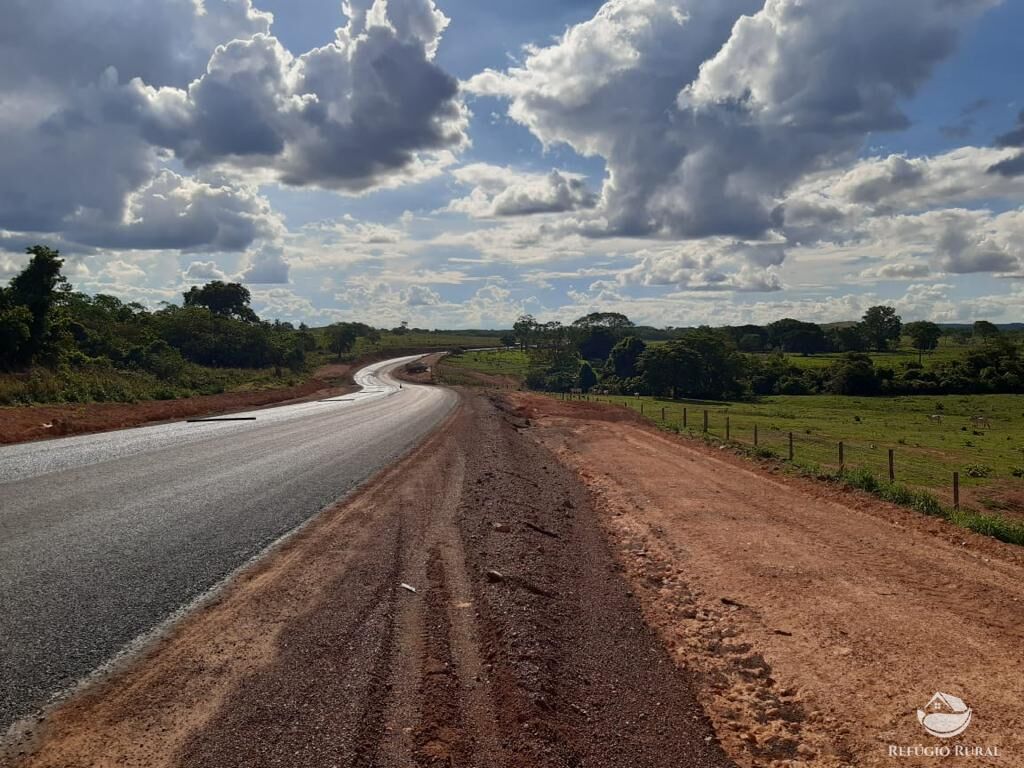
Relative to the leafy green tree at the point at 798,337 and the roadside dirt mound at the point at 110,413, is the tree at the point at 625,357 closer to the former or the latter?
the roadside dirt mound at the point at 110,413

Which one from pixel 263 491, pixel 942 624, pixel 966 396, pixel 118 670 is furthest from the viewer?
pixel 966 396

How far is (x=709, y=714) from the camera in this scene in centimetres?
642

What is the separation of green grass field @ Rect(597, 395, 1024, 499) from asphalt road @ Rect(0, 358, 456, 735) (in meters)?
17.8

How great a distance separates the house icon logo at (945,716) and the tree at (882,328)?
156 metres

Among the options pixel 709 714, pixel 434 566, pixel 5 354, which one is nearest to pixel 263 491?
pixel 434 566

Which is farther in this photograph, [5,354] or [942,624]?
[5,354]

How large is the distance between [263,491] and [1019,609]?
12855 mm

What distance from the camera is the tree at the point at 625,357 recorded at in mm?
97581

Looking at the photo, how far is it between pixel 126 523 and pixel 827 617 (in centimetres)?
1042

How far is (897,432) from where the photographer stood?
44.8 meters

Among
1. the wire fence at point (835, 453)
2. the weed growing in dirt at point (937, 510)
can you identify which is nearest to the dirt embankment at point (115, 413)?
the wire fence at point (835, 453)

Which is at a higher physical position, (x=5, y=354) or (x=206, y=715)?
(x=5, y=354)

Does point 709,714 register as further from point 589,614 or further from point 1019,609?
point 1019,609

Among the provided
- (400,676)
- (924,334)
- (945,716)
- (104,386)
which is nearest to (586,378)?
(104,386)
